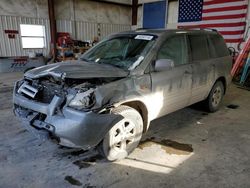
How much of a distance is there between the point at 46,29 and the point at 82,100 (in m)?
8.69

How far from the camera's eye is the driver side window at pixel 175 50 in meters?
2.91

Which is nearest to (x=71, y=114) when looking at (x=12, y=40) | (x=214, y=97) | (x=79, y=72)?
(x=79, y=72)

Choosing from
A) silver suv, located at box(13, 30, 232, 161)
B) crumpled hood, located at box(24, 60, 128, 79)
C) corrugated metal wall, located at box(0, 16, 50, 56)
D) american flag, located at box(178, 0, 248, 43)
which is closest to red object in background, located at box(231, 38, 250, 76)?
american flag, located at box(178, 0, 248, 43)

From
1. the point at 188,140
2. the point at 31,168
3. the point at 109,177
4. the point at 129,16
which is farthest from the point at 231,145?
the point at 129,16

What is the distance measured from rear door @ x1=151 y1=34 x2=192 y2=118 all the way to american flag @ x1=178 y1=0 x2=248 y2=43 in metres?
6.44

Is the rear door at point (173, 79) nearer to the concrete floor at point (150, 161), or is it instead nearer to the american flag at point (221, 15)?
the concrete floor at point (150, 161)

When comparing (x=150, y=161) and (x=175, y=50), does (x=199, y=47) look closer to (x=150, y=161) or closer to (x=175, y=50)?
(x=175, y=50)

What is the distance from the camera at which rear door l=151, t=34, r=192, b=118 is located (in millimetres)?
2828

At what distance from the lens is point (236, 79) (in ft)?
24.0

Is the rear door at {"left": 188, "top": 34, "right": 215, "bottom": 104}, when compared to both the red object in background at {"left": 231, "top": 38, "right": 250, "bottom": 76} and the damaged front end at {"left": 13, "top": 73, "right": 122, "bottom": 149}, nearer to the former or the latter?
the damaged front end at {"left": 13, "top": 73, "right": 122, "bottom": 149}

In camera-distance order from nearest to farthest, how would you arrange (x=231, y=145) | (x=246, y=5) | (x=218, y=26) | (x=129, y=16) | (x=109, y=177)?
1. (x=109, y=177)
2. (x=231, y=145)
3. (x=246, y=5)
4. (x=218, y=26)
5. (x=129, y=16)

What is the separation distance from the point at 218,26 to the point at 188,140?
7.35 meters

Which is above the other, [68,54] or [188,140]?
[68,54]

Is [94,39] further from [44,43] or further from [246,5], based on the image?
[246,5]
